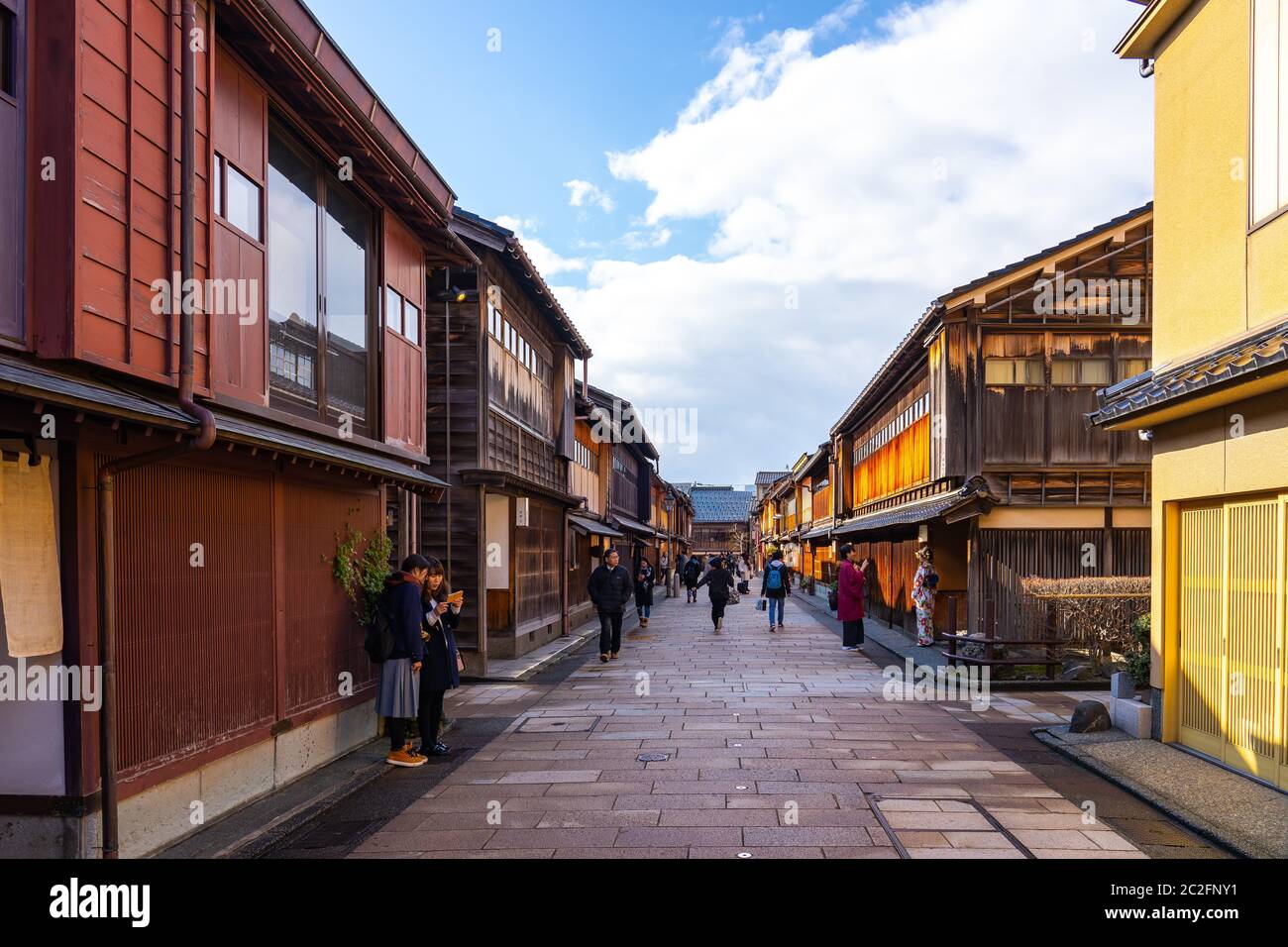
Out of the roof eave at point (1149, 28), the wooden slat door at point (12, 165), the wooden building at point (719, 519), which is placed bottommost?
the wooden building at point (719, 519)

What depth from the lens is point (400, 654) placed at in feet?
30.1

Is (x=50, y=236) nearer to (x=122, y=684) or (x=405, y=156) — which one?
(x=122, y=684)

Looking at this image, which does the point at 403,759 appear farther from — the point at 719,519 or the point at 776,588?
the point at 719,519

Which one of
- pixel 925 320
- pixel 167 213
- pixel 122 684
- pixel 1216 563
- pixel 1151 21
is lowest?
pixel 122 684

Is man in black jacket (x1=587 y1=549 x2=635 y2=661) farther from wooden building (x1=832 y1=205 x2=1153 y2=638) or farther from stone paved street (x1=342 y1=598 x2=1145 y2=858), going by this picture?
wooden building (x1=832 y1=205 x2=1153 y2=638)

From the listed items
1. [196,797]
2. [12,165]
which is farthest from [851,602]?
[12,165]

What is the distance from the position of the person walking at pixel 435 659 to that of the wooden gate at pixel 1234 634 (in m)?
7.52

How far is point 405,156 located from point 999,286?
1152cm

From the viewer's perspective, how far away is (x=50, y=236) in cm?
543

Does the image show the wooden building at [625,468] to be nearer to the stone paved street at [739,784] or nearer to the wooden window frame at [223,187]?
the stone paved street at [739,784]

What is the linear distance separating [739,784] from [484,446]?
9580 mm

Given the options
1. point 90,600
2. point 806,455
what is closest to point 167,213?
point 90,600

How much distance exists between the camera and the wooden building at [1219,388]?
7742mm

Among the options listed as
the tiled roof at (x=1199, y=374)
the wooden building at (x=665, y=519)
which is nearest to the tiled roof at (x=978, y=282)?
the tiled roof at (x=1199, y=374)
